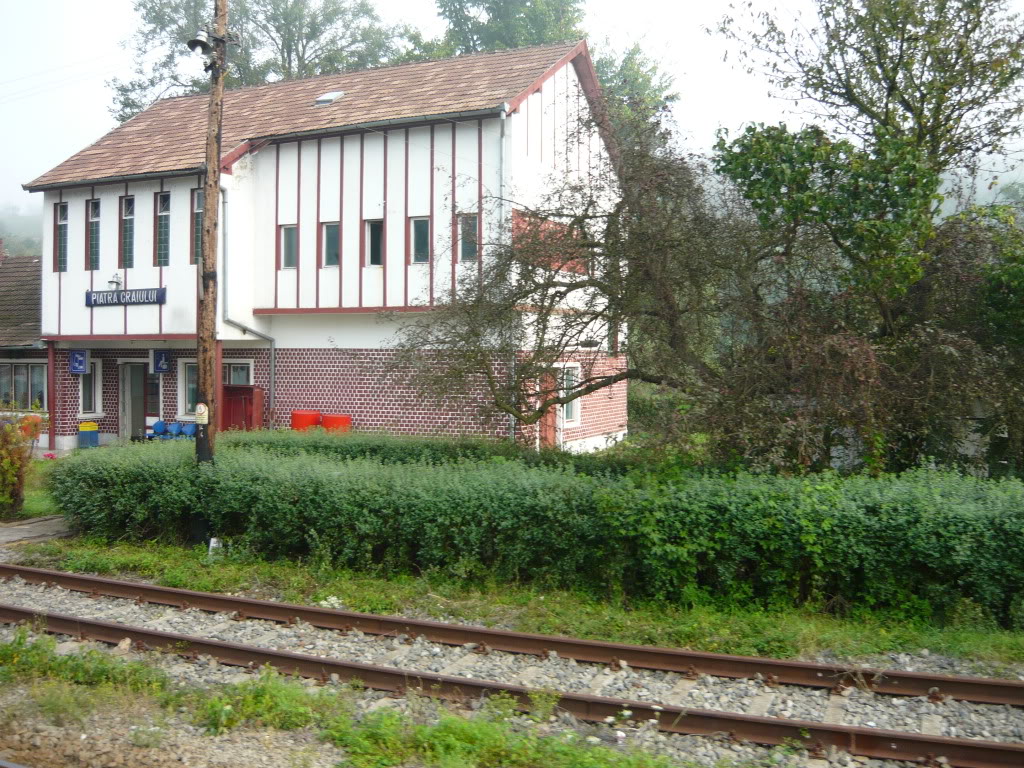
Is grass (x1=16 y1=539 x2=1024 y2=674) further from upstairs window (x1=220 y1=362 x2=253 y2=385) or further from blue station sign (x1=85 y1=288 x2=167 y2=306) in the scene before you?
blue station sign (x1=85 y1=288 x2=167 y2=306)

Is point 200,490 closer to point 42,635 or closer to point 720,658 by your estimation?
point 42,635

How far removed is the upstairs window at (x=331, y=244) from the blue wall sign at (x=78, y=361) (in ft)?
26.5

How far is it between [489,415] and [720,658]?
614 cm

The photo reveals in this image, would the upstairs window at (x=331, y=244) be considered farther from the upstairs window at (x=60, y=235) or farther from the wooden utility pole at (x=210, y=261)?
the wooden utility pole at (x=210, y=261)

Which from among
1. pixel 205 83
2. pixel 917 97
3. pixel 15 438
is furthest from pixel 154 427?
pixel 205 83

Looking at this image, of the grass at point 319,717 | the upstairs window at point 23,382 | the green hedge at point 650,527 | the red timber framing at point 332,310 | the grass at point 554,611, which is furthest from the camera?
the upstairs window at point 23,382

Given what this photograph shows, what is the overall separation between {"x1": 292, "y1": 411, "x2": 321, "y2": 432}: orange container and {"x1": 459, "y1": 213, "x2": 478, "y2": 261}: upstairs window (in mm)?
5206

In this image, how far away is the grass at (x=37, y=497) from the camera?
14309 mm

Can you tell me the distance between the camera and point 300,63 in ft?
132

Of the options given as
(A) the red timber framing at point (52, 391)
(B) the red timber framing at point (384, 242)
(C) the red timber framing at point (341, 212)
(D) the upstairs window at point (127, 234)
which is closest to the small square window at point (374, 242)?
(B) the red timber framing at point (384, 242)

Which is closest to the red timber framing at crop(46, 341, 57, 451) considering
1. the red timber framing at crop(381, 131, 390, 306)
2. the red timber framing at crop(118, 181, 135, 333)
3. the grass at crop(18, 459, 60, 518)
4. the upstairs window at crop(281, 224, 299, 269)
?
the red timber framing at crop(118, 181, 135, 333)

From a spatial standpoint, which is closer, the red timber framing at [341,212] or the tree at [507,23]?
the red timber framing at [341,212]

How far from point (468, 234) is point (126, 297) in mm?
11648

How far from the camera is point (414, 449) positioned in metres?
13.8
